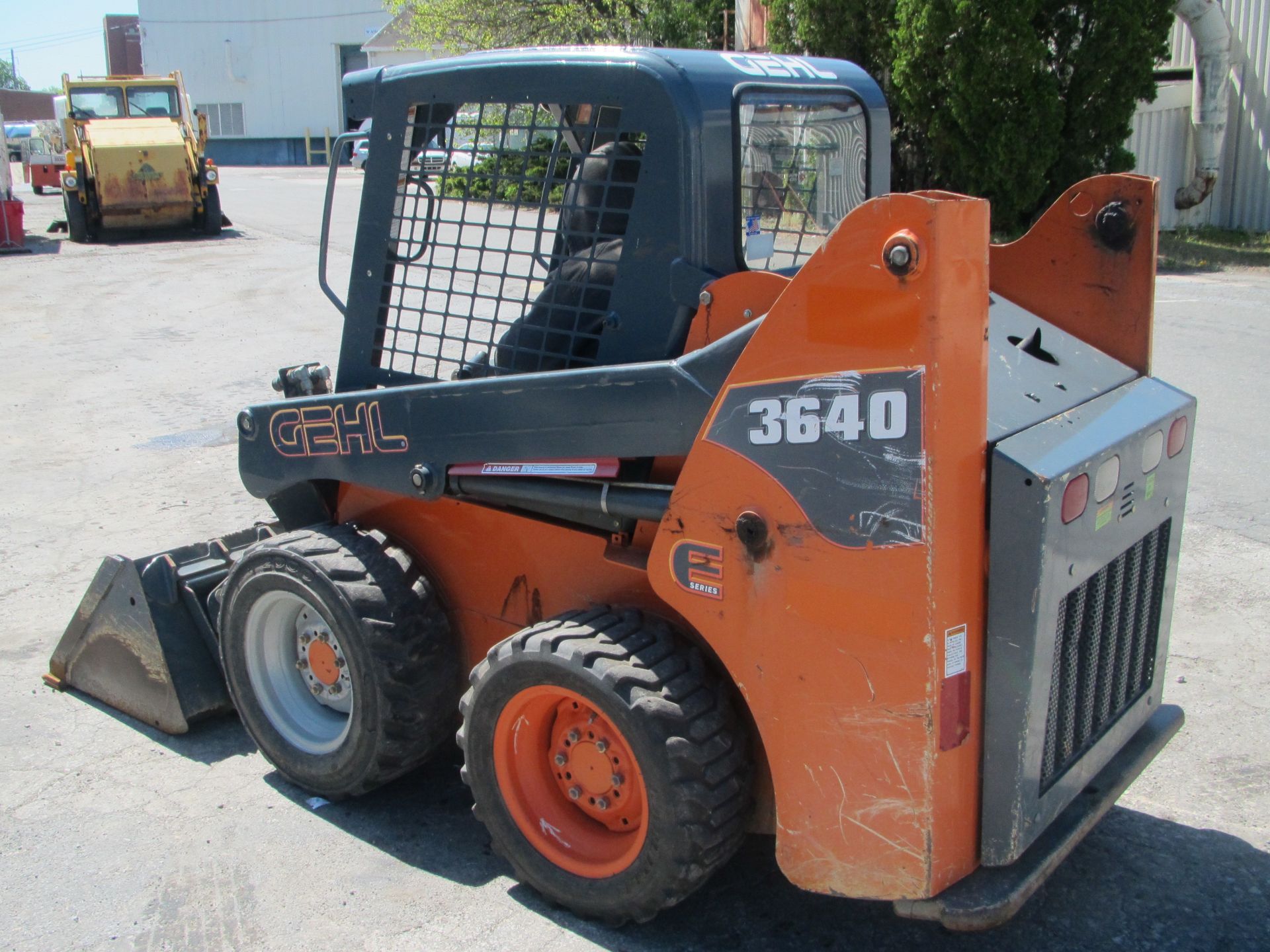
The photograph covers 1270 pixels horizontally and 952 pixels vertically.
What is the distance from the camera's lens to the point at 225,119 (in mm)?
64562

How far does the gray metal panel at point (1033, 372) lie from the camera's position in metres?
2.78

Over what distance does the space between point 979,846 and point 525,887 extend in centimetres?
133

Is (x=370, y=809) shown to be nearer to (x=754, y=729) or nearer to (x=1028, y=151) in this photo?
(x=754, y=729)

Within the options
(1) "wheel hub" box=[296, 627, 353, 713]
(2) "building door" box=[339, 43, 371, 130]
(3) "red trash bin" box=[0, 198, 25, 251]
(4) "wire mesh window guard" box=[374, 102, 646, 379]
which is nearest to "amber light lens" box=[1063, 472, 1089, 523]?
(4) "wire mesh window guard" box=[374, 102, 646, 379]

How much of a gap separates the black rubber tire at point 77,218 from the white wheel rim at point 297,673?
2048cm

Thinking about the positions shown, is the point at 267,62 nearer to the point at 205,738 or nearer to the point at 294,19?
the point at 294,19

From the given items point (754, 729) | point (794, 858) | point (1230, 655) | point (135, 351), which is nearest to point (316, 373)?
point (754, 729)

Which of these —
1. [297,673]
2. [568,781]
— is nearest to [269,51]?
[297,673]

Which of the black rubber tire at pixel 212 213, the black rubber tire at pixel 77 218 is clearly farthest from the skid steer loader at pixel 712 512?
the black rubber tire at pixel 77 218

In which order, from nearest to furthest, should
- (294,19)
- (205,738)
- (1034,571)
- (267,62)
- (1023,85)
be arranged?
(1034,571) < (205,738) < (1023,85) < (294,19) < (267,62)

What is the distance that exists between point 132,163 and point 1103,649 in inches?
864

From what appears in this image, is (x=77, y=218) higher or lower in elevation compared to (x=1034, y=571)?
higher

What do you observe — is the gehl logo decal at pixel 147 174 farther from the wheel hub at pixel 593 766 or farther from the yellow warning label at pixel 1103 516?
the yellow warning label at pixel 1103 516

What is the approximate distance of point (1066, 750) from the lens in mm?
2943
